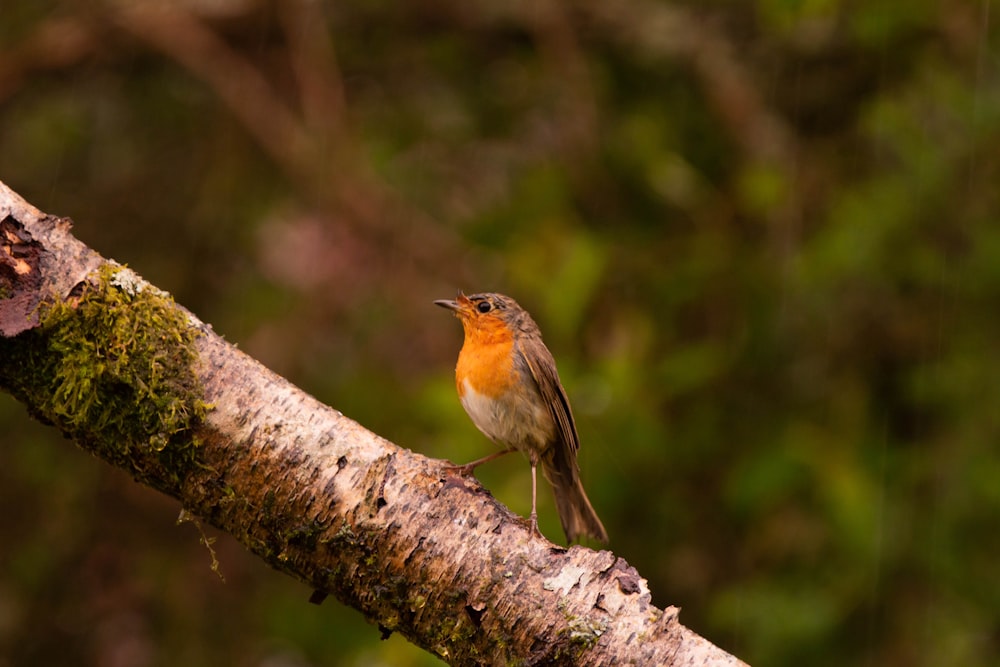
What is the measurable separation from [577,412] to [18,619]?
335 cm

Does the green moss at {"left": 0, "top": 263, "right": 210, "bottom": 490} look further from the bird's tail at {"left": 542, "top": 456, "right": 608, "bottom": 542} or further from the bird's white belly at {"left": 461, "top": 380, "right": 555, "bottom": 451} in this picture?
the bird's tail at {"left": 542, "top": 456, "right": 608, "bottom": 542}

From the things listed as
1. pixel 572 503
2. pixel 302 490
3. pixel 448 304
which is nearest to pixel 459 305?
pixel 448 304

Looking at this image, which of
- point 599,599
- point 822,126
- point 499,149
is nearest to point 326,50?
point 499,149

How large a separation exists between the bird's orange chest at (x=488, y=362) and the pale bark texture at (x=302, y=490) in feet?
4.56

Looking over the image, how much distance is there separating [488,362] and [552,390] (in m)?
0.27

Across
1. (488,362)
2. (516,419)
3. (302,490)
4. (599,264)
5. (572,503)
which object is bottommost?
(302,490)

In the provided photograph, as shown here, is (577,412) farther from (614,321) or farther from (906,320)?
(906,320)

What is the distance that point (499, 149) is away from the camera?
21.2 feet

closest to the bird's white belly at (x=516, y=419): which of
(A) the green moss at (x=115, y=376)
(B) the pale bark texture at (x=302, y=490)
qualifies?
(B) the pale bark texture at (x=302, y=490)

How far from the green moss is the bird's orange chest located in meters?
1.59

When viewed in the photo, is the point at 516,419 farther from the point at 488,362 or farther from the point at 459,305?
the point at 459,305

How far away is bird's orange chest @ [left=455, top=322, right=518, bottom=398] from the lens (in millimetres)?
3777

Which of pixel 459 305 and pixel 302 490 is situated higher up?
pixel 459 305

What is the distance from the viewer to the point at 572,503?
3.85 meters
